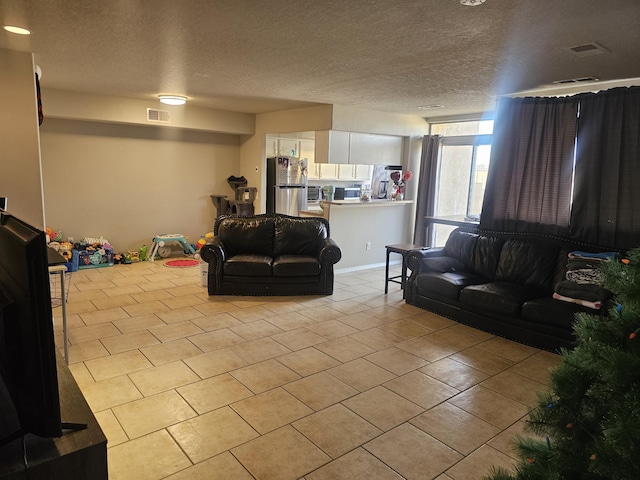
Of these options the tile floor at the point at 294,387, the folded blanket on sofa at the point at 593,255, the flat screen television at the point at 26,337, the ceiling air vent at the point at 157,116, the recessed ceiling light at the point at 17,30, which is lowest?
the tile floor at the point at 294,387

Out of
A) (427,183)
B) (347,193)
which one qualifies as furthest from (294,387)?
(347,193)

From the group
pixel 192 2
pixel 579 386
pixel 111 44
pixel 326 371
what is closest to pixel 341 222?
pixel 326 371

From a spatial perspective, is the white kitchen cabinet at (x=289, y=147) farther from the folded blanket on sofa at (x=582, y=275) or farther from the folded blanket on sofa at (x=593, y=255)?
the folded blanket on sofa at (x=582, y=275)

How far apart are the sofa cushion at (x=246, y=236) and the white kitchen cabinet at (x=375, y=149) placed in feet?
5.93

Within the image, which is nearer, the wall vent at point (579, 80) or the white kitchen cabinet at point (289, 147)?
the wall vent at point (579, 80)

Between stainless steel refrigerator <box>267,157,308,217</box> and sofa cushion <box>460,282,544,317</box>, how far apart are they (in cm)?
386

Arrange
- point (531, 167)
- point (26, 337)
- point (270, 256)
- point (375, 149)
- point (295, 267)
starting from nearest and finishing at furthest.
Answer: point (26, 337) < point (531, 167) < point (295, 267) < point (270, 256) < point (375, 149)

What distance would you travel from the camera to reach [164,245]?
285 inches

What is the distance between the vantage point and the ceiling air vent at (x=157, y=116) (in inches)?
254

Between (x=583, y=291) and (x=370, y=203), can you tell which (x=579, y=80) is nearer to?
(x=583, y=291)

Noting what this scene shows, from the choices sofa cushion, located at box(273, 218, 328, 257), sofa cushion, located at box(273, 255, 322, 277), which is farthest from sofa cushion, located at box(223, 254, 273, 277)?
sofa cushion, located at box(273, 218, 328, 257)

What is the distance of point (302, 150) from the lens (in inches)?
326

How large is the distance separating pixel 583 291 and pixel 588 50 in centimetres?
195

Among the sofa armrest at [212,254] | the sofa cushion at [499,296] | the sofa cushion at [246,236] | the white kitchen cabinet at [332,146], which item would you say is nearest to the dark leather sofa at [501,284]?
the sofa cushion at [499,296]
